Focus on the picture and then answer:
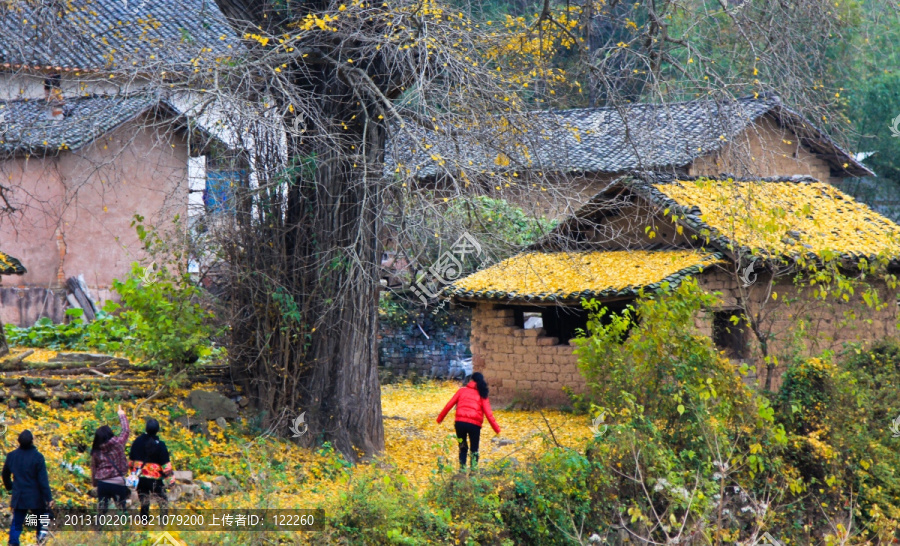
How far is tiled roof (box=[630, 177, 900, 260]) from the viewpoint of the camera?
39.3 ft

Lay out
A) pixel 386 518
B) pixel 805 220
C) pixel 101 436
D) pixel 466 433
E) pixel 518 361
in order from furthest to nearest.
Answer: pixel 518 361 < pixel 805 220 < pixel 466 433 < pixel 386 518 < pixel 101 436

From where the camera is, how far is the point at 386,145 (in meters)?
9.95

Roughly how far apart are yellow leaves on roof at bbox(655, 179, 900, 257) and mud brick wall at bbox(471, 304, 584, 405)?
3.33m

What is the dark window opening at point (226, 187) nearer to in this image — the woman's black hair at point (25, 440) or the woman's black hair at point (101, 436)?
the woman's black hair at point (101, 436)

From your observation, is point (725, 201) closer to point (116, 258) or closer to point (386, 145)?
point (386, 145)

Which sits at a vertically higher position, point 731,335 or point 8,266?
point 8,266

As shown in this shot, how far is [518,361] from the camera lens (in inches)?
570

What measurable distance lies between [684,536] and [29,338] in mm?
12178

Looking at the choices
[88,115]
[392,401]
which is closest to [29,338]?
[392,401]

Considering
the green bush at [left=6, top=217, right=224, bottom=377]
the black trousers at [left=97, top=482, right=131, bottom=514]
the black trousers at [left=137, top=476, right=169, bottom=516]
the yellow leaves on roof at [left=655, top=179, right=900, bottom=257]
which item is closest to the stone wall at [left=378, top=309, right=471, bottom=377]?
the yellow leaves on roof at [left=655, top=179, right=900, bottom=257]

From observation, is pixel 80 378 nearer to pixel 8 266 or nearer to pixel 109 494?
pixel 109 494

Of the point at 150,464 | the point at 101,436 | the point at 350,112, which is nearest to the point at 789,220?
the point at 350,112

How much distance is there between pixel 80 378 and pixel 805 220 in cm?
1168

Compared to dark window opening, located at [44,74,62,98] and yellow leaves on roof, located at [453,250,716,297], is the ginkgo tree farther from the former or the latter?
yellow leaves on roof, located at [453,250,716,297]
